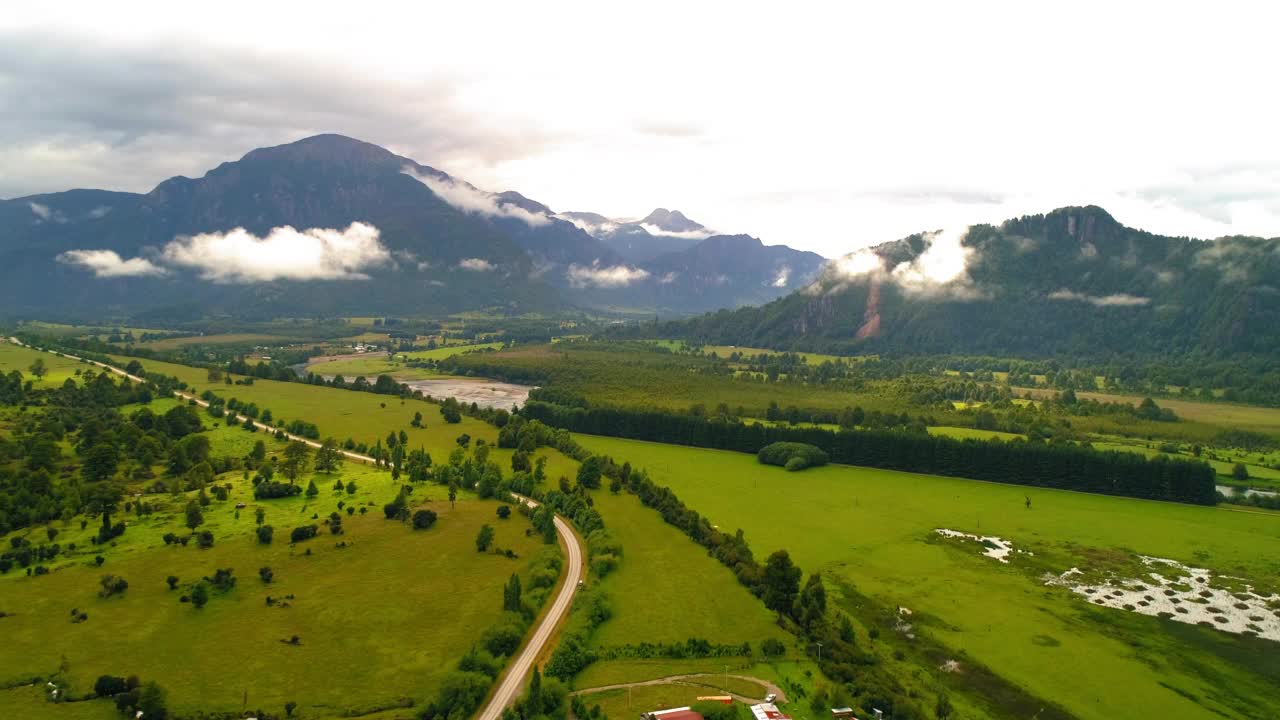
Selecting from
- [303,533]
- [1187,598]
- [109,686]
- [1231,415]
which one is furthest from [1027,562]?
[1231,415]

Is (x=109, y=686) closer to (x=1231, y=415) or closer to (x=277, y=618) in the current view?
(x=277, y=618)

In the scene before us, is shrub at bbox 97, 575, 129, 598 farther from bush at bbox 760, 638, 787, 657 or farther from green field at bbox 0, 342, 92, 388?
green field at bbox 0, 342, 92, 388

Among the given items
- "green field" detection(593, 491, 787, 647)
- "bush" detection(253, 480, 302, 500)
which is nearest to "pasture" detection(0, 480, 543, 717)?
"bush" detection(253, 480, 302, 500)

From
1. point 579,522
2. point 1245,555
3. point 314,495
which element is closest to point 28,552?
point 314,495

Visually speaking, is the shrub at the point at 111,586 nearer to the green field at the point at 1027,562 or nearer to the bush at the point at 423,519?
the bush at the point at 423,519

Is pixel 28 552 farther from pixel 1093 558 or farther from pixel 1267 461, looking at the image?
pixel 1267 461
